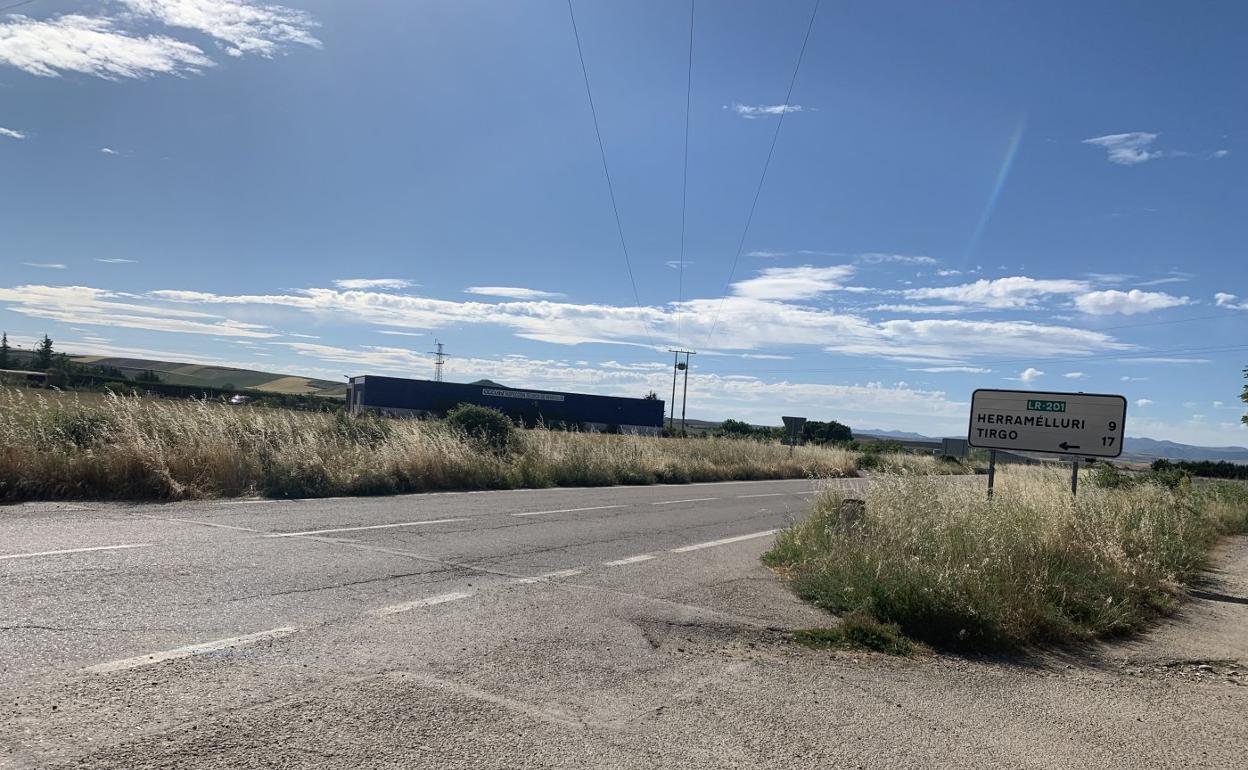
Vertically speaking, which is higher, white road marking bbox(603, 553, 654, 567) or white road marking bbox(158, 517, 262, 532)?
white road marking bbox(603, 553, 654, 567)

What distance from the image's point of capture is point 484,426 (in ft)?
71.9

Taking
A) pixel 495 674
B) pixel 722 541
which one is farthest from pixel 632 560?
pixel 495 674

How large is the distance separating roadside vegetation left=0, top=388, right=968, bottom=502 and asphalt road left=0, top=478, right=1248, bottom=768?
308cm

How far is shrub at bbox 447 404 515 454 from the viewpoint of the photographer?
2105cm

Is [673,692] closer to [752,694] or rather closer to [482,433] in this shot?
[752,694]

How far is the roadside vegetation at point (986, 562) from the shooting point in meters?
6.90

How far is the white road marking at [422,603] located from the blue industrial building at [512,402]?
53.3 meters

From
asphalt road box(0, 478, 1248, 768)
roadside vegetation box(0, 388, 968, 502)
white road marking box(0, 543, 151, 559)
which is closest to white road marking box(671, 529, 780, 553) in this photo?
asphalt road box(0, 478, 1248, 768)

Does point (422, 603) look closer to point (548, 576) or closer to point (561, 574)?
point (548, 576)

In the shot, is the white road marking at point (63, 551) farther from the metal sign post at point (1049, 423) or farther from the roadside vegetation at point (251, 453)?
the metal sign post at point (1049, 423)

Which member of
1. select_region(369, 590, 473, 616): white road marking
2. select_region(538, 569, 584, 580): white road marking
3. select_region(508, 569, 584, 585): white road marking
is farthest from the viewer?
select_region(538, 569, 584, 580): white road marking

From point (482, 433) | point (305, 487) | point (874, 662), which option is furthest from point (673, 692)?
point (482, 433)

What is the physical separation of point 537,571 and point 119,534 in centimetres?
455

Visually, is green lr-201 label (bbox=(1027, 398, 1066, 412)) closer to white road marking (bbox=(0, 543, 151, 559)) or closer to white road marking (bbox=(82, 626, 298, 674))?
white road marking (bbox=(82, 626, 298, 674))
